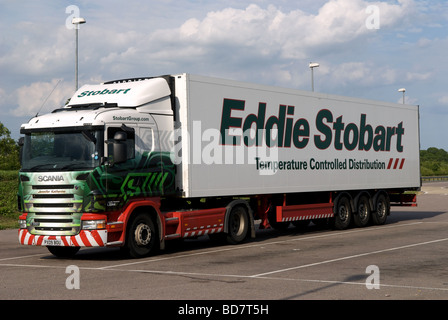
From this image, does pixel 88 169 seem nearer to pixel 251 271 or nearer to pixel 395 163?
pixel 251 271

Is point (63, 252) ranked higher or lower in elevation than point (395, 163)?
lower

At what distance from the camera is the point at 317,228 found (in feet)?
71.6

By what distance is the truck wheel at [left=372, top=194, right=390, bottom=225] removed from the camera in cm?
2231

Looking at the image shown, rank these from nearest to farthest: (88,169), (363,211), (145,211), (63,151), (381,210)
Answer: (88,169) → (63,151) → (145,211) → (363,211) → (381,210)

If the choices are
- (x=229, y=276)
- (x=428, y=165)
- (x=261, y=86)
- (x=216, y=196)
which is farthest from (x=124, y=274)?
(x=428, y=165)

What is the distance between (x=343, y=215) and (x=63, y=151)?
10.4 meters

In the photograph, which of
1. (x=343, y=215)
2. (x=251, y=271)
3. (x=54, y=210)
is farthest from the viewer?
(x=343, y=215)

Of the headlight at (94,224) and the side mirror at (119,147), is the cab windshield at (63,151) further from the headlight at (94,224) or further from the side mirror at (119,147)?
the headlight at (94,224)

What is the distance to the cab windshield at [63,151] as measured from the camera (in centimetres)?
1312

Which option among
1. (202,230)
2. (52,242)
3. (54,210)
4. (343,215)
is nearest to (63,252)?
(52,242)

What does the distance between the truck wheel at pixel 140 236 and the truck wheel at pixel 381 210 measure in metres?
10.2

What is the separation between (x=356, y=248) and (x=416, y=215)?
12.6 metres

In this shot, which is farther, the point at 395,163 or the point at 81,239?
the point at 395,163

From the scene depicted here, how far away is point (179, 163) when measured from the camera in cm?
1495
